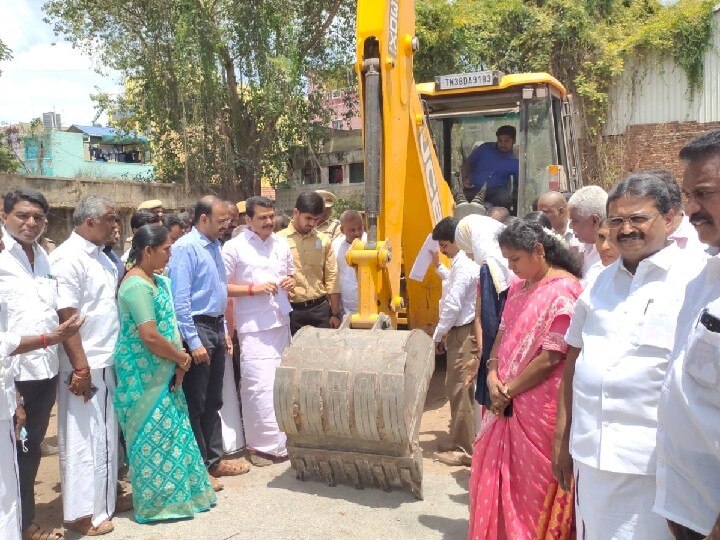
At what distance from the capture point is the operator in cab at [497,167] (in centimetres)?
650

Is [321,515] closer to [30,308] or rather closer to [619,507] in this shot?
[30,308]

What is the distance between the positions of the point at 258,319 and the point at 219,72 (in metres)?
12.1

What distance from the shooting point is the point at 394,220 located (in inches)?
176

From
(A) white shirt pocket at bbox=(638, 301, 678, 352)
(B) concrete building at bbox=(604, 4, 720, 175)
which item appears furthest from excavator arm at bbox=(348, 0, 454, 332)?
(B) concrete building at bbox=(604, 4, 720, 175)

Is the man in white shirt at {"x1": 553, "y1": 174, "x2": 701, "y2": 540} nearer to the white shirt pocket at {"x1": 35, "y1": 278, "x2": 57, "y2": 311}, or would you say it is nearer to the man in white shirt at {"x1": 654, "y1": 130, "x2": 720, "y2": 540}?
the man in white shirt at {"x1": 654, "y1": 130, "x2": 720, "y2": 540}

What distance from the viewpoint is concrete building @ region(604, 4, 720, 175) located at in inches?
501

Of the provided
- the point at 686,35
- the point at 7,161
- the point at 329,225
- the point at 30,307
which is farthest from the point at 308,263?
the point at 7,161

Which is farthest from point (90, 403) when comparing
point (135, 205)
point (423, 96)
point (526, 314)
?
point (135, 205)

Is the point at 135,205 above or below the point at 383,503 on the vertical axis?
above

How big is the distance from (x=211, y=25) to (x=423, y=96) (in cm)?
946

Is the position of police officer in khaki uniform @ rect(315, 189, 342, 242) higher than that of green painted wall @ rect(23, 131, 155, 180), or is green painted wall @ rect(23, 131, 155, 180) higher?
green painted wall @ rect(23, 131, 155, 180)

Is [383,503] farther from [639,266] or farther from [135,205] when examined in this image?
[135,205]

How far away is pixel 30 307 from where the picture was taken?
3.44 metres

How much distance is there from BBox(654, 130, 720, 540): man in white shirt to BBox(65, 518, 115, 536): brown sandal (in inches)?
117
